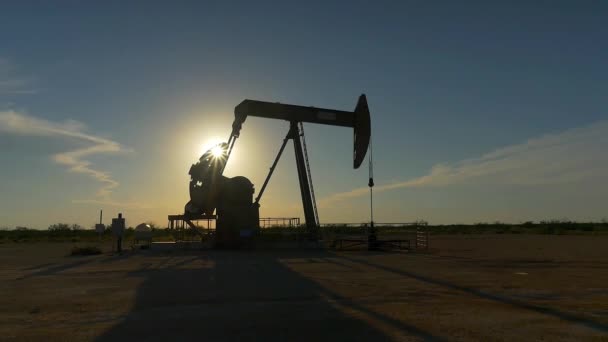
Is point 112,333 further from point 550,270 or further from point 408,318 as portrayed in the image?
point 550,270

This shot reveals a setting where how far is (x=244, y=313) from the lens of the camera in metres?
6.66

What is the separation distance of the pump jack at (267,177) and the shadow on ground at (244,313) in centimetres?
1225

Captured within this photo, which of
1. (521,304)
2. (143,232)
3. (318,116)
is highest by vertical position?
(318,116)

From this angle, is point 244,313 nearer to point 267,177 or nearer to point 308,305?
point 308,305

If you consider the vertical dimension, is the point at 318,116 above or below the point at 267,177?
above

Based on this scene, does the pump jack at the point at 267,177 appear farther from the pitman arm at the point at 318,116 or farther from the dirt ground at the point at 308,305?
the dirt ground at the point at 308,305

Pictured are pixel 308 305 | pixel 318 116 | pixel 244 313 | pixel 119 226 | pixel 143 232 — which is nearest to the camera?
pixel 244 313

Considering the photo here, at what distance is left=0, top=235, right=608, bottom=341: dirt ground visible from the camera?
5.50m

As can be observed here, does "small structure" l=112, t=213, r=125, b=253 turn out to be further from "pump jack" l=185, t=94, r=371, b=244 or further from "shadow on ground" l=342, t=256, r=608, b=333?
"shadow on ground" l=342, t=256, r=608, b=333

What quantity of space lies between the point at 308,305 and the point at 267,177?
16.4 meters

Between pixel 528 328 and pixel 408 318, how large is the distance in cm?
145

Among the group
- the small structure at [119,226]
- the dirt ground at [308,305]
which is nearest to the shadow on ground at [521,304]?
the dirt ground at [308,305]

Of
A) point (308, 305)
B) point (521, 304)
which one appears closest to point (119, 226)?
point (308, 305)

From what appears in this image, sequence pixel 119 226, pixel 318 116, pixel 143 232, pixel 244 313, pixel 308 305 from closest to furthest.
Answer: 1. pixel 244 313
2. pixel 308 305
3. pixel 119 226
4. pixel 318 116
5. pixel 143 232
